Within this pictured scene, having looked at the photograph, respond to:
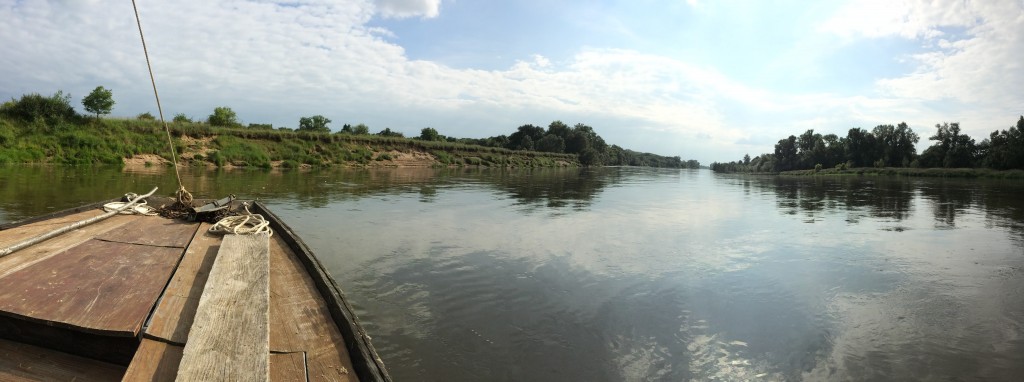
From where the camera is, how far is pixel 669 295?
5676 millimetres

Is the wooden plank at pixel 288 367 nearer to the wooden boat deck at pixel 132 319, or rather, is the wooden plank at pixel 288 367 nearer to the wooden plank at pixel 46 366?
the wooden boat deck at pixel 132 319

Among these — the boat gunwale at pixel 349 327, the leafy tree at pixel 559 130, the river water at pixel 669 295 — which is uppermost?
the leafy tree at pixel 559 130

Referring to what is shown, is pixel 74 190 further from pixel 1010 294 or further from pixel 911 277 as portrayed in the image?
pixel 1010 294

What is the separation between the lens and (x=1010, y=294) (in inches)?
230

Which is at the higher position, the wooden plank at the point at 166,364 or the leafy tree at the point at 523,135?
the leafy tree at the point at 523,135

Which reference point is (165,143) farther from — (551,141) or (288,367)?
(551,141)


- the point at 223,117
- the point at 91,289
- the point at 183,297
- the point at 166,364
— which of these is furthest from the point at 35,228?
the point at 223,117

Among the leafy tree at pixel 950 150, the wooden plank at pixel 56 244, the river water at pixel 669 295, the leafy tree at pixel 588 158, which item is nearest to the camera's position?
the wooden plank at pixel 56 244

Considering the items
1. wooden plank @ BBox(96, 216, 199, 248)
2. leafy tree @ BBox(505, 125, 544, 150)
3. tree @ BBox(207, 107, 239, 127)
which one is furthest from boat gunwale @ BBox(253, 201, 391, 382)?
leafy tree @ BBox(505, 125, 544, 150)

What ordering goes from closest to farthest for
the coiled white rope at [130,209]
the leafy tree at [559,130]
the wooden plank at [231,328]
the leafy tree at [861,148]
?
the wooden plank at [231,328], the coiled white rope at [130,209], the leafy tree at [861,148], the leafy tree at [559,130]

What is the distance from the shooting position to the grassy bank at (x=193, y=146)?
25141mm

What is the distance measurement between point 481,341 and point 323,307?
143cm

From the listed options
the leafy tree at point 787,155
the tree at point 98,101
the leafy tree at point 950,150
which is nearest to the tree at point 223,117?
the tree at point 98,101

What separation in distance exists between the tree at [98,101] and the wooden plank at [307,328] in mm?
36081
